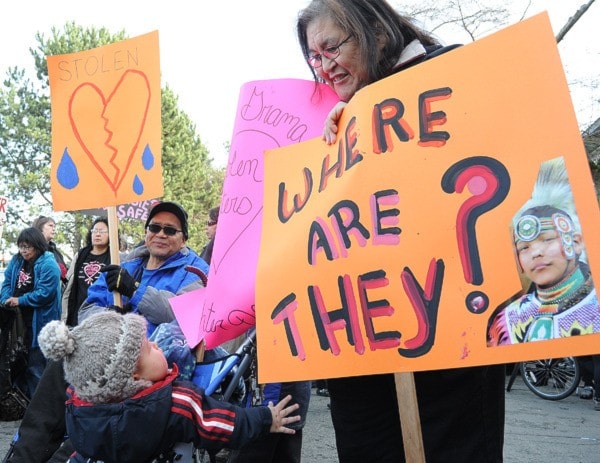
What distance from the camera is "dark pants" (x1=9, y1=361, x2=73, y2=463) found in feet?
8.80

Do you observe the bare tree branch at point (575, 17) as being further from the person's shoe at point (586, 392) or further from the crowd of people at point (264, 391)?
the crowd of people at point (264, 391)

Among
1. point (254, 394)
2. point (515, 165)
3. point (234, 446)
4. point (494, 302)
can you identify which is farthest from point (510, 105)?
point (254, 394)

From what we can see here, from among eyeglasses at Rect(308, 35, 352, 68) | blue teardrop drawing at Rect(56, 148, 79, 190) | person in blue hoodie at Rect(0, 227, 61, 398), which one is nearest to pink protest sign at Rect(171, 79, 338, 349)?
eyeglasses at Rect(308, 35, 352, 68)

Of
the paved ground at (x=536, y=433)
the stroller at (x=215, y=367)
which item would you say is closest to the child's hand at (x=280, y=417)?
the stroller at (x=215, y=367)

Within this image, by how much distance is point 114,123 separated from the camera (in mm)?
2936

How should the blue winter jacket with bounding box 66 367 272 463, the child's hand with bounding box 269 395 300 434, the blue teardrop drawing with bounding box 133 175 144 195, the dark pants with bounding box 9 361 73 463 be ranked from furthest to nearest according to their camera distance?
the blue teardrop drawing with bounding box 133 175 144 195
the dark pants with bounding box 9 361 73 463
the child's hand with bounding box 269 395 300 434
the blue winter jacket with bounding box 66 367 272 463

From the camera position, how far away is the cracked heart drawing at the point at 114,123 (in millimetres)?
2893

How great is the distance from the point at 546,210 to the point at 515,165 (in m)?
0.11

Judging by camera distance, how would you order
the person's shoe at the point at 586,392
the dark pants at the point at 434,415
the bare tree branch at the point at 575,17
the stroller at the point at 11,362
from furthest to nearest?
the bare tree branch at the point at 575,17 < the person's shoe at the point at 586,392 < the stroller at the point at 11,362 < the dark pants at the point at 434,415

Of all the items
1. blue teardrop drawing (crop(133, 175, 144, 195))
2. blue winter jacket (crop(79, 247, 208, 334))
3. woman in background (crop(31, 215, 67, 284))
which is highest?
woman in background (crop(31, 215, 67, 284))

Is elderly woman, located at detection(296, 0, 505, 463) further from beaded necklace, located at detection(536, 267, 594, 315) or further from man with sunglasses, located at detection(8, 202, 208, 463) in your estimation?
man with sunglasses, located at detection(8, 202, 208, 463)

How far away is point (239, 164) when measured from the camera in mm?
2123

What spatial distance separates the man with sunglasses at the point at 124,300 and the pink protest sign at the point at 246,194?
1.63 feet

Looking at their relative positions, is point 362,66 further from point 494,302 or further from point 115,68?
point 115,68
